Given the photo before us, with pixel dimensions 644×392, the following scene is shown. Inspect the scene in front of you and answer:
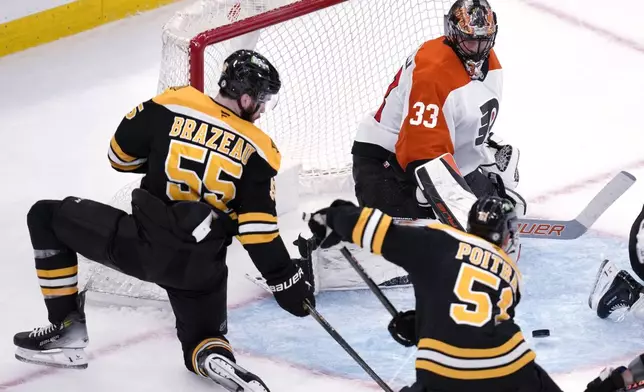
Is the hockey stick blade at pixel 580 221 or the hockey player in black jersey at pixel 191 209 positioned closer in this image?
the hockey player in black jersey at pixel 191 209

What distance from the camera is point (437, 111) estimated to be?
4.25m

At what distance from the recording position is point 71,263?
3953mm

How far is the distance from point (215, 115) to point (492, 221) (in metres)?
0.90

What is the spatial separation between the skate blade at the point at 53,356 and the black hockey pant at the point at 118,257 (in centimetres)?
10

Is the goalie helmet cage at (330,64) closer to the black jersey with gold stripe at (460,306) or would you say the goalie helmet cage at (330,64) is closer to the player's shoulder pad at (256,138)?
the player's shoulder pad at (256,138)

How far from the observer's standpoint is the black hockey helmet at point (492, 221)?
339cm

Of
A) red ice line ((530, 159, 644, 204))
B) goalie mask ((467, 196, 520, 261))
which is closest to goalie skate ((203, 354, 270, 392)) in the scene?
goalie mask ((467, 196, 520, 261))

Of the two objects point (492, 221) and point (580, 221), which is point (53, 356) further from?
point (580, 221)

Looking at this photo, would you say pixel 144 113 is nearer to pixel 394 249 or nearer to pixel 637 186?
pixel 394 249

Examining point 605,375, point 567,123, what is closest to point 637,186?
point 567,123

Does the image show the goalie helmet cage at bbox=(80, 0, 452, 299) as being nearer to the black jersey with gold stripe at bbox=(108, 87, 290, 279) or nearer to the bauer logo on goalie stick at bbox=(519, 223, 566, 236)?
the bauer logo on goalie stick at bbox=(519, 223, 566, 236)

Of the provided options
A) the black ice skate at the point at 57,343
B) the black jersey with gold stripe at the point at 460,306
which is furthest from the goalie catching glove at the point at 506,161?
the black ice skate at the point at 57,343

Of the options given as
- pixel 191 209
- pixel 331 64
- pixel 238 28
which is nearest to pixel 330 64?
pixel 331 64

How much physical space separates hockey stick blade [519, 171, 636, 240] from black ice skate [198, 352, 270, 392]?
3.77ft
